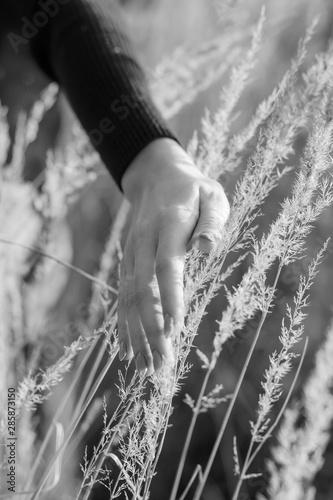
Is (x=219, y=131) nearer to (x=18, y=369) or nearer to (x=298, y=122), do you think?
(x=298, y=122)

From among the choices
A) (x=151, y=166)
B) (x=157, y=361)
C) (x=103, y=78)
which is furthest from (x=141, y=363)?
(x=103, y=78)

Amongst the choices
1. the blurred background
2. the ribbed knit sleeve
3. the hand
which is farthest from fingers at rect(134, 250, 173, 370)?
the blurred background

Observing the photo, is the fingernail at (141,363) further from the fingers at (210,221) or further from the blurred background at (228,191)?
the blurred background at (228,191)

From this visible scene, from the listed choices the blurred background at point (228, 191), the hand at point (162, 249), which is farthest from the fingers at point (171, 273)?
the blurred background at point (228, 191)

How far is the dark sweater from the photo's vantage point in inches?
23.2

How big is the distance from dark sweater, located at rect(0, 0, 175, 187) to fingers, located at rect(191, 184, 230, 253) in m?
0.15

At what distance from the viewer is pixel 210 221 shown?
1.35 feet

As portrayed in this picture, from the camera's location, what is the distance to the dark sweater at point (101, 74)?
590 mm

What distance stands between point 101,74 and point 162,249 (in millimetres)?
310

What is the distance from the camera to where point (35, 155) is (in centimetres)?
117

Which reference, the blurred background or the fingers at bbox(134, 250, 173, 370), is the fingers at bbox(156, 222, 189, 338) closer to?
the fingers at bbox(134, 250, 173, 370)

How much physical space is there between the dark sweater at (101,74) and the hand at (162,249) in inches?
3.6

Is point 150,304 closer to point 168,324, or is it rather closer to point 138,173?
point 168,324

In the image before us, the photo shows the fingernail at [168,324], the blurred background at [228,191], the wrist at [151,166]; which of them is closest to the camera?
the fingernail at [168,324]
